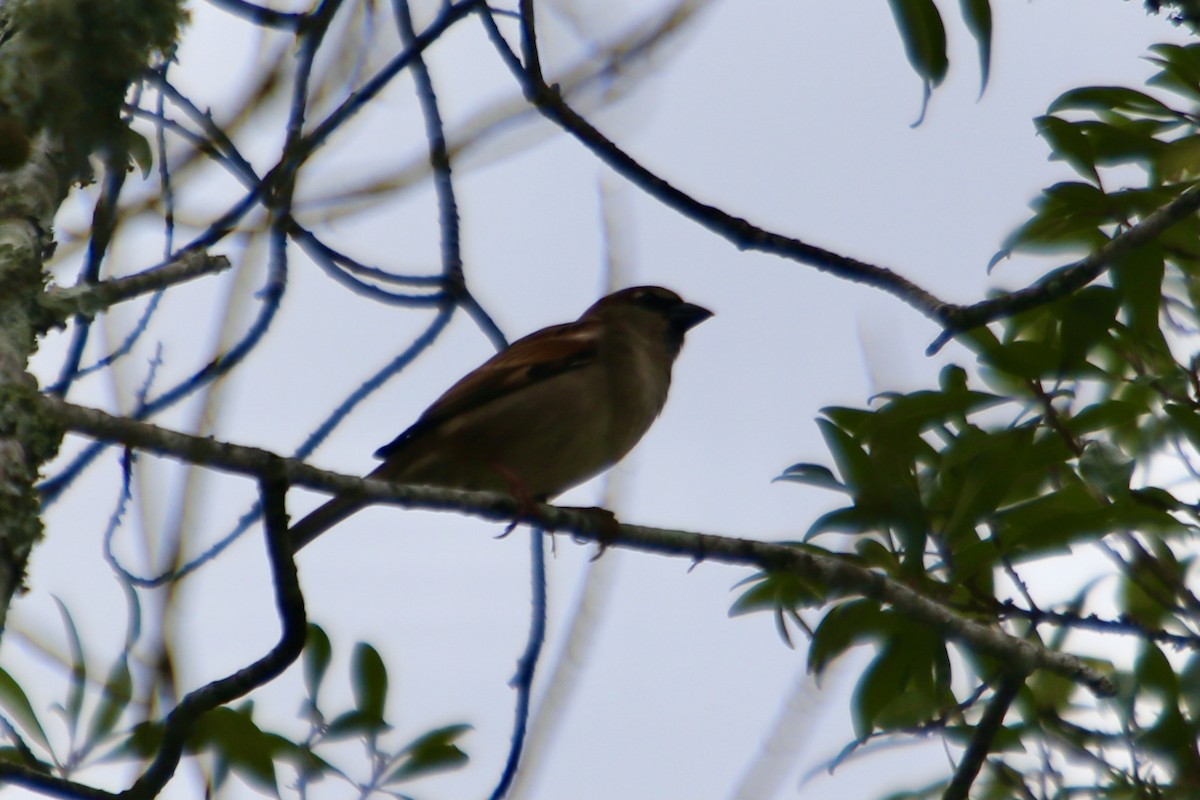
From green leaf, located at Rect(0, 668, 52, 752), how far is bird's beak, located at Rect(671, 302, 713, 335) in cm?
439

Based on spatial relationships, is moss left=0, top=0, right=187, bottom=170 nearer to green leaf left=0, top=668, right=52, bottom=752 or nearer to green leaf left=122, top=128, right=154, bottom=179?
green leaf left=122, top=128, right=154, bottom=179

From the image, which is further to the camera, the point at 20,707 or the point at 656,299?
the point at 656,299

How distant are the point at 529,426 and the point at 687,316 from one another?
174 centimetres

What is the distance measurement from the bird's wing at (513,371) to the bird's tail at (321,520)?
62cm

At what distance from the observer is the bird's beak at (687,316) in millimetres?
7395

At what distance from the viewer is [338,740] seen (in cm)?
381

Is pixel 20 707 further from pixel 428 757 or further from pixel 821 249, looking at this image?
pixel 821 249

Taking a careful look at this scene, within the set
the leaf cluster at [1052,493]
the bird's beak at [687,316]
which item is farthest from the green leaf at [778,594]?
the bird's beak at [687,316]

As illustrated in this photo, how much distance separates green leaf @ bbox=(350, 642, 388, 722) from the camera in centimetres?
381

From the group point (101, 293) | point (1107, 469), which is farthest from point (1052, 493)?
point (101, 293)

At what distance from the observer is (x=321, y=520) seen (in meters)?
5.44

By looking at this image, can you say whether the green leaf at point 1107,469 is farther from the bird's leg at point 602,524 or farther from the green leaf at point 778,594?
the bird's leg at point 602,524

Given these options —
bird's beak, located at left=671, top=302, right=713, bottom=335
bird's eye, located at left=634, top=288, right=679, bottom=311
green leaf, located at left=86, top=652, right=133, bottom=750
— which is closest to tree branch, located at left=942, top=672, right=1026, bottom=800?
green leaf, located at left=86, top=652, right=133, bottom=750

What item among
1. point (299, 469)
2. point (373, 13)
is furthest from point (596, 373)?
point (299, 469)
